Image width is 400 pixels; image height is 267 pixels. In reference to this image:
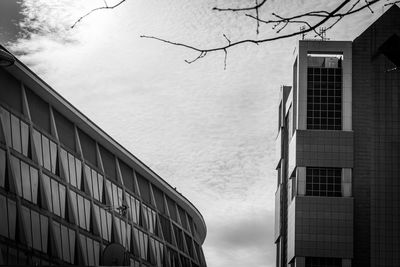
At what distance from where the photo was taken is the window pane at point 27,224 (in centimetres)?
4825

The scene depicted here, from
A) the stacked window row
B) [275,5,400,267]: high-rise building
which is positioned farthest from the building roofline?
the stacked window row

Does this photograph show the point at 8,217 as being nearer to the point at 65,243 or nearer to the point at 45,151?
the point at 45,151

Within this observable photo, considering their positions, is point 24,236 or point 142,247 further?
point 142,247

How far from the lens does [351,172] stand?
109 meters

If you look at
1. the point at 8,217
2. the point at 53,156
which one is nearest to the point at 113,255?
the point at 8,217

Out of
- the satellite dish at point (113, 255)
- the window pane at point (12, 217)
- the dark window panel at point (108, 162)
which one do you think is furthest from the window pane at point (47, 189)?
the dark window panel at point (108, 162)

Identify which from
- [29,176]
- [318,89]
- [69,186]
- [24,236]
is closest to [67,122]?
[69,186]

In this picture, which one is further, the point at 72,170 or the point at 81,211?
the point at 81,211

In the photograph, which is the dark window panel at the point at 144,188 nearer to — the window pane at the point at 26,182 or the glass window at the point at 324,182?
the window pane at the point at 26,182

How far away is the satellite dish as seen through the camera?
4703cm

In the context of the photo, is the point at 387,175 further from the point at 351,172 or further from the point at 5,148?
the point at 5,148

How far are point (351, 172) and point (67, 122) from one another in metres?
57.1

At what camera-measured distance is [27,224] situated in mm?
48656

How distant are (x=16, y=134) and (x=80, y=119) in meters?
11.6
